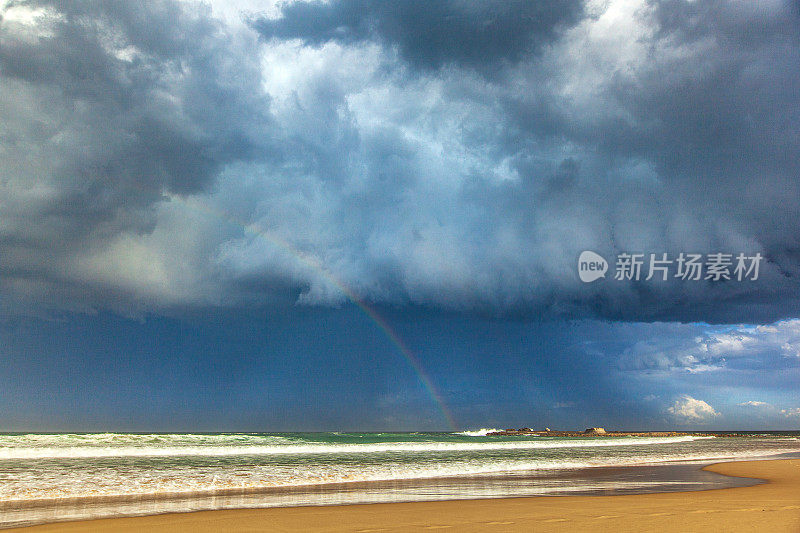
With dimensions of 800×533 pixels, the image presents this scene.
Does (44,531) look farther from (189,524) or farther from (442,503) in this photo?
(442,503)

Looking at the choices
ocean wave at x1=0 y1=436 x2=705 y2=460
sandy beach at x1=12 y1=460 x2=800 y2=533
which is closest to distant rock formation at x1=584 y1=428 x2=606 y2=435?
ocean wave at x1=0 y1=436 x2=705 y2=460

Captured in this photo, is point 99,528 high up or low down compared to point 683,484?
up

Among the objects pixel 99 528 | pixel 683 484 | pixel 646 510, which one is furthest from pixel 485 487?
pixel 99 528

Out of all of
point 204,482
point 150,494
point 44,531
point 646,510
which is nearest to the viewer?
point 44,531

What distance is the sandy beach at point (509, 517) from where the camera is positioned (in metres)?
9.99

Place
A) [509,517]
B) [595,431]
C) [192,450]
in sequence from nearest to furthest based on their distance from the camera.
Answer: [509,517], [192,450], [595,431]

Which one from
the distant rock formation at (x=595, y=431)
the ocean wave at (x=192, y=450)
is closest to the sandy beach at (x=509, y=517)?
the ocean wave at (x=192, y=450)

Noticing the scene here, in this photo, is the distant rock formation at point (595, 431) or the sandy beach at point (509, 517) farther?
the distant rock formation at point (595, 431)

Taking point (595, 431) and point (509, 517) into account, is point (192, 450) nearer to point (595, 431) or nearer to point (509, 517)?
point (509, 517)

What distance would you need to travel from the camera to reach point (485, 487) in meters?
17.2

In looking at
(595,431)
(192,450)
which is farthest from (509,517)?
(595,431)

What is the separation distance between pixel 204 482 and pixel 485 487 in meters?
9.75

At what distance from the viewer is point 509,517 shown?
11031 mm

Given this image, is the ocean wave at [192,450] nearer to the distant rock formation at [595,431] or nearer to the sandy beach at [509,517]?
the sandy beach at [509,517]
